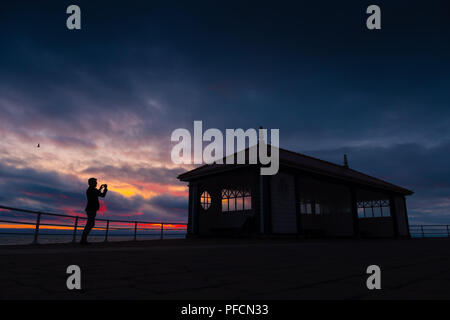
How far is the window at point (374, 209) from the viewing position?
23.5m

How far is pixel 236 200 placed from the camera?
60.8 ft

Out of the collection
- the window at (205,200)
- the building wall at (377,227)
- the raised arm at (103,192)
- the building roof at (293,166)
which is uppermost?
the building roof at (293,166)

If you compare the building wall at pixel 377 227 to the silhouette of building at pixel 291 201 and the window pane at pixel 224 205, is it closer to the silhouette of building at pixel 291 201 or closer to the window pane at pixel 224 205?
Result: the silhouette of building at pixel 291 201

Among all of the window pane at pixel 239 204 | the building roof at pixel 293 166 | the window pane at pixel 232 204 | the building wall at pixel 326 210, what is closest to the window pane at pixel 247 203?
the window pane at pixel 239 204

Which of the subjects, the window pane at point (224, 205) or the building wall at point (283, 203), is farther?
the window pane at point (224, 205)

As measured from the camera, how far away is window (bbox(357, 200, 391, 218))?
77.2 ft

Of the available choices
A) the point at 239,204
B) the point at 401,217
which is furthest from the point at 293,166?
the point at 401,217

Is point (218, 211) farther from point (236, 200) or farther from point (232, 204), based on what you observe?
point (236, 200)

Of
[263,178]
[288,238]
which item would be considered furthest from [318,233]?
[263,178]

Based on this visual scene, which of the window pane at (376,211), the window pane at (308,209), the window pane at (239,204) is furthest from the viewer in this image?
the window pane at (376,211)

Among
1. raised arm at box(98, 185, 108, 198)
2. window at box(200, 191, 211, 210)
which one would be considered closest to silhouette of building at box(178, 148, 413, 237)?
window at box(200, 191, 211, 210)

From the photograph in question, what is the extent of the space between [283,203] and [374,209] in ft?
41.7
